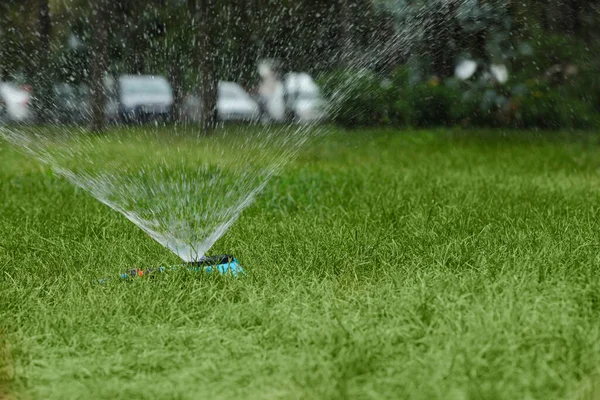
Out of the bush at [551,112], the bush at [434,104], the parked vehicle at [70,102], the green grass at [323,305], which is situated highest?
the parked vehicle at [70,102]

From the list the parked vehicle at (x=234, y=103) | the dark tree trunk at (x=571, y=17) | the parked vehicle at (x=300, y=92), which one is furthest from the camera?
the parked vehicle at (x=234, y=103)

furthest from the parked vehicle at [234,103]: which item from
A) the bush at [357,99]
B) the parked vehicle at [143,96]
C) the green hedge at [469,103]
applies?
the green hedge at [469,103]

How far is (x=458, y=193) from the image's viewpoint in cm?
600

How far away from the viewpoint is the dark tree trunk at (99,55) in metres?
11.9

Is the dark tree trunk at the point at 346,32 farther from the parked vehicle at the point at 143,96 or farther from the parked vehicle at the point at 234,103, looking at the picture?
the parked vehicle at the point at 234,103

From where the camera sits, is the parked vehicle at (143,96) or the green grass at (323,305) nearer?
the green grass at (323,305)

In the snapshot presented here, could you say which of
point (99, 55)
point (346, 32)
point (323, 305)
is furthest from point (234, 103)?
point (323, 305)

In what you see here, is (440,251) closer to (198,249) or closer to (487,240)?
(487,240)

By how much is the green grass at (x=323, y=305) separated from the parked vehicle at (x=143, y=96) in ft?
29.9

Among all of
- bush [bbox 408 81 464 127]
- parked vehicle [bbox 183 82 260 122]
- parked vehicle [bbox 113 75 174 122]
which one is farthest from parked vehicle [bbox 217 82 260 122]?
bush [bbox 408 81 464 127]

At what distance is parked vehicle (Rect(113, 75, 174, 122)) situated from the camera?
579 inches

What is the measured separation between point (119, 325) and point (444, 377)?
1274 millimetres

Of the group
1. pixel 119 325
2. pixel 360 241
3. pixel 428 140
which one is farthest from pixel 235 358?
pixel 428 140

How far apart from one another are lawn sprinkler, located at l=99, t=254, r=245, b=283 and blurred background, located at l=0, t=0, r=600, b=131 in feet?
20.7
